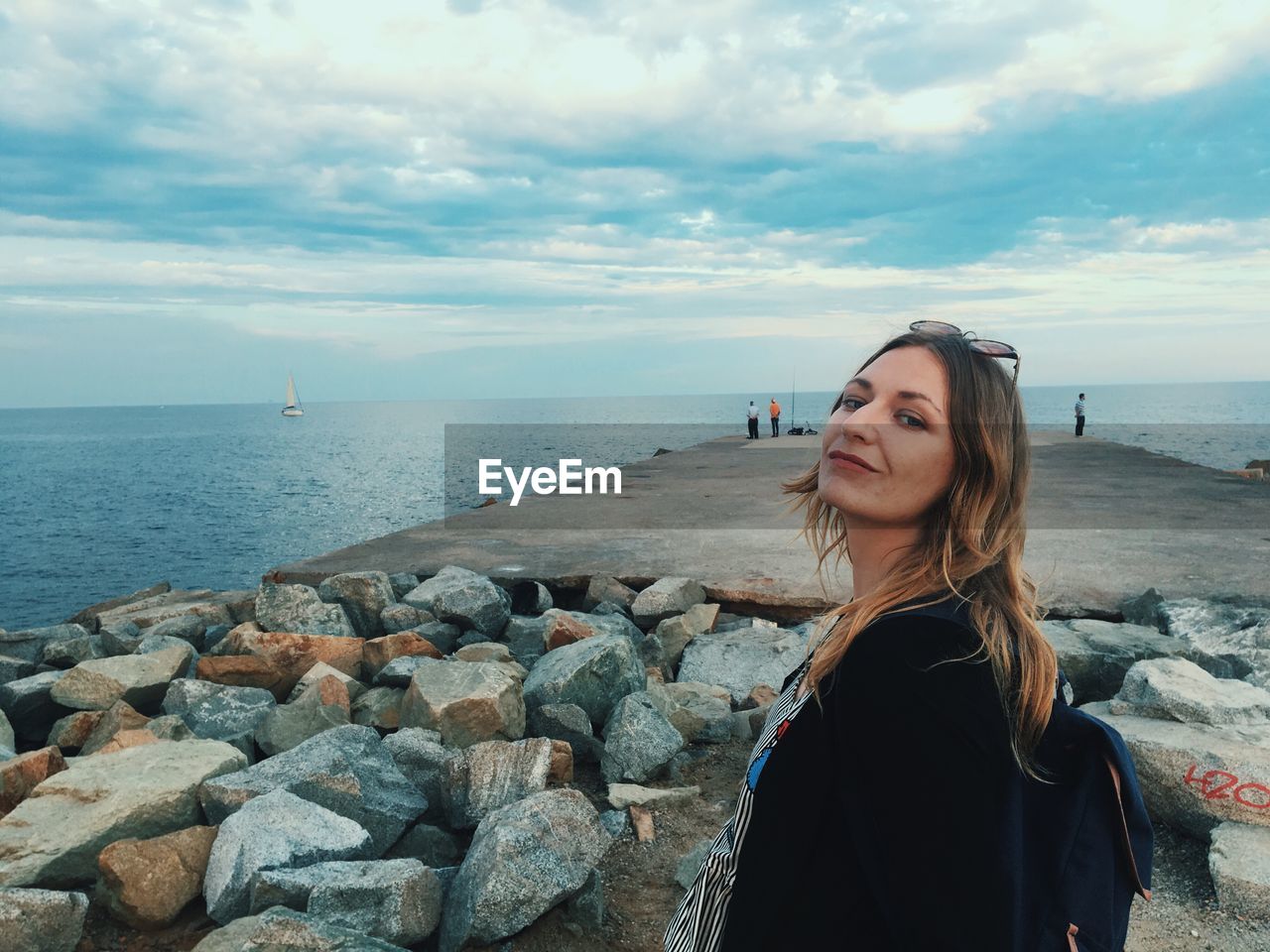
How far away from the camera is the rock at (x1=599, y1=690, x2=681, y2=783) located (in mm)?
4105

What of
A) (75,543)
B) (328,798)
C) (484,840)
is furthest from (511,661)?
(75,543)

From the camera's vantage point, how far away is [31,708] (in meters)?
5.32

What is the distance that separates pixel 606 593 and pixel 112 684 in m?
3.48

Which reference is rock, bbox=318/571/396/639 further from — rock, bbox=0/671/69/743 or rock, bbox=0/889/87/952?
rock, bbox=0/889/87/952

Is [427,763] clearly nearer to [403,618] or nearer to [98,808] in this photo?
[98,808]

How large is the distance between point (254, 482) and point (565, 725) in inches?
1853

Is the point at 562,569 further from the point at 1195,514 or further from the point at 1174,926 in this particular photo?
the point at 1195,514

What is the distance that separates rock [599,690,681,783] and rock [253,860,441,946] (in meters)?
1.27

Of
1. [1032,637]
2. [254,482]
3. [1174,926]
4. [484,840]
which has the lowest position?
[254,482]

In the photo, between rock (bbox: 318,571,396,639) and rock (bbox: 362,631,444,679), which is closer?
rock (bbox: 362,631,444,679)

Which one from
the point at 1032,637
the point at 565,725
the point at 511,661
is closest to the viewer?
the point at 1032,637

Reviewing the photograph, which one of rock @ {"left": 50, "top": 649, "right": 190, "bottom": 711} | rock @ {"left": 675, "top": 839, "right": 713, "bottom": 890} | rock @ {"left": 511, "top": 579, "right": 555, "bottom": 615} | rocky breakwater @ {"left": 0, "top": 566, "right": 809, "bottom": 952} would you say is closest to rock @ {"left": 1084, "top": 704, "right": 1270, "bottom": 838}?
rock @ {"left": 675, "top": 839, "right": 713, "bottom": 890}

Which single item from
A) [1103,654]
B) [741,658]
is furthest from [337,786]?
[1103,654]

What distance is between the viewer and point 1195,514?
34.7 ft
